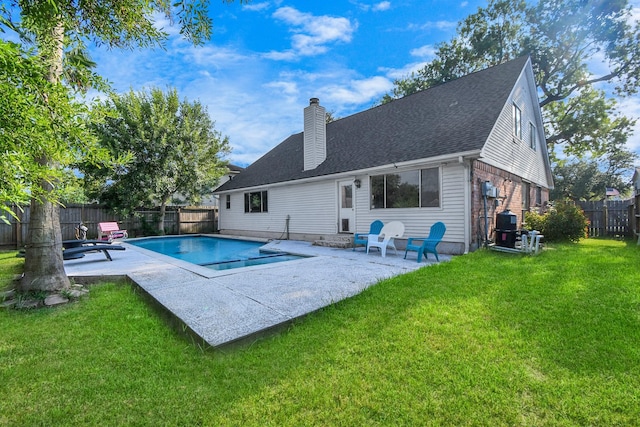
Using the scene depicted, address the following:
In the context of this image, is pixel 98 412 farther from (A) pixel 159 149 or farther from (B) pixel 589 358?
(A) pixel 159 149

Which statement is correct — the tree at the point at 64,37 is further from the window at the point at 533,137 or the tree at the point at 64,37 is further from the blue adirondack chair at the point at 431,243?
the window at the point at 533,137

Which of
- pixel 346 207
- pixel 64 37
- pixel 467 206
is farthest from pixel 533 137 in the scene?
pixel 64 37

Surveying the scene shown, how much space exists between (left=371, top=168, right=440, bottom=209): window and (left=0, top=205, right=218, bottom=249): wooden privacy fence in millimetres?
12010

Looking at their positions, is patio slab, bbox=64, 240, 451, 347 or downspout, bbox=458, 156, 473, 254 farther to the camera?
downspout, bbox=458, 156, 473, 254

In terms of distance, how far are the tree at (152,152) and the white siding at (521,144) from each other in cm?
1438

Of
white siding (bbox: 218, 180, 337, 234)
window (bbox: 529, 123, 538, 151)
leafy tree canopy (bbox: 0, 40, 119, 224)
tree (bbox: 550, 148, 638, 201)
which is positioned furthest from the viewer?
tree (bbox: 550, 148, 638, 201)

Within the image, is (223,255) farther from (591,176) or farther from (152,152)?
(591,176)

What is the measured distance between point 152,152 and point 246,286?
13.8 meters

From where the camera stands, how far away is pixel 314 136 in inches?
511

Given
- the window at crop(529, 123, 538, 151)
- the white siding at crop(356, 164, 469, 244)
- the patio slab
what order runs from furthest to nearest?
the window at crop(529, 123, 538, 151) → the white siding at crop(356, 164, 469, 244) → the patio slab

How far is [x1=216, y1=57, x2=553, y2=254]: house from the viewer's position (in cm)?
841

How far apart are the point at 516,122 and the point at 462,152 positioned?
5.02 meters

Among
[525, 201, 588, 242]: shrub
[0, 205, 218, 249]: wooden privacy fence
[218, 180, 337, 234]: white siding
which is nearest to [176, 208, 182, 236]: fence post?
[0, 205, 218, 249]: wooden privacy fence

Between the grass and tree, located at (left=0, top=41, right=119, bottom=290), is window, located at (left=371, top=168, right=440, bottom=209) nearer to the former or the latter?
the grass
